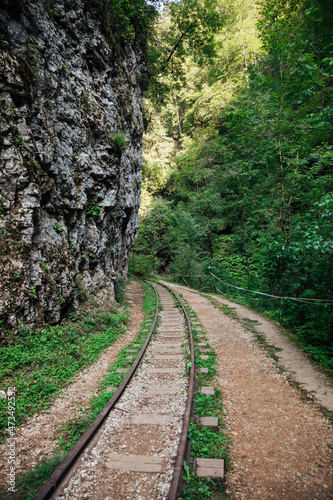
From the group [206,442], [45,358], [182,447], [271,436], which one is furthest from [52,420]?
[271,436]

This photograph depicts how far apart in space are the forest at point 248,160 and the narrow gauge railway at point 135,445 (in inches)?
137

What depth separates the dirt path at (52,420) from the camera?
9.87 ft

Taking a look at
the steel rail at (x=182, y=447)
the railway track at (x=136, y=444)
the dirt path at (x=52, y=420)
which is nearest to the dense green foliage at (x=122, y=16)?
the dirt path at (x=52, y=420)

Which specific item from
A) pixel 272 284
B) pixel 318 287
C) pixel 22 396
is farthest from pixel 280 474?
pixel 272 284

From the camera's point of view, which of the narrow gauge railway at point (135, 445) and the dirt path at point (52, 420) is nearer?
the narrow gauge railway at point (135, 445)

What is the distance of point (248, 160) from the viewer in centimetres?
1202

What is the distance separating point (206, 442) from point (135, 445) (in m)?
0.97

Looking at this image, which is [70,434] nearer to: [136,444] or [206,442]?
[136,444]

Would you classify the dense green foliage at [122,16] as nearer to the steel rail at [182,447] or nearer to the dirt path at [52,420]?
the dirt path at [52,420]

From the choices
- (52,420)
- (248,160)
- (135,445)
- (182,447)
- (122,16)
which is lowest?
(52,420)

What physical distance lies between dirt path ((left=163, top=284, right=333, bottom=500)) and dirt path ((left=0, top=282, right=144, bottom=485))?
98.5 inches

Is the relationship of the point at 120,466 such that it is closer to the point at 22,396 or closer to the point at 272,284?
the point at 22,396

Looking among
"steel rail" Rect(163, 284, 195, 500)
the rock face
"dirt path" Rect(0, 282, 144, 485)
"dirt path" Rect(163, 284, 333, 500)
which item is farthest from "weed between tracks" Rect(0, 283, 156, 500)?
the rock face

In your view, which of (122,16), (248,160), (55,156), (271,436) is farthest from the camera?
(248,160)
